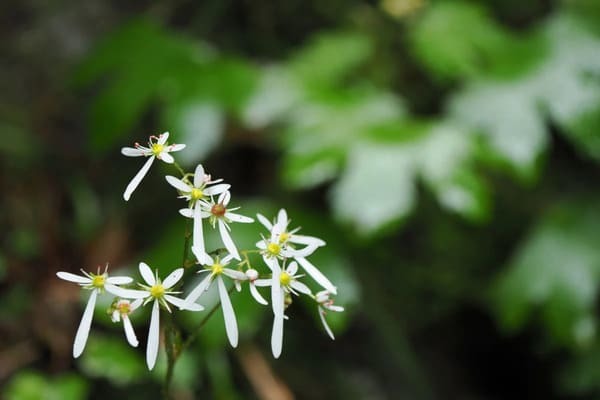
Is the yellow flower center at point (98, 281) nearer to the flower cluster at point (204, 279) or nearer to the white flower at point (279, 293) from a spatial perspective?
the flower cluster at point (204, 279)

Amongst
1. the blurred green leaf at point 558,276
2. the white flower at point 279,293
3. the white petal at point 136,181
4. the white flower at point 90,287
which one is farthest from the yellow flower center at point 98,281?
the blurred green leaf at point 558,276

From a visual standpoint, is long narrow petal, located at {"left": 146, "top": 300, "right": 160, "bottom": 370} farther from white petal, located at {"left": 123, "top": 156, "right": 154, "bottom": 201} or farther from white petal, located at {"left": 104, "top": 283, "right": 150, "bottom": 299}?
white petal, located at {"left": 123, "top": 156, "right": 154, "bottom": 201}

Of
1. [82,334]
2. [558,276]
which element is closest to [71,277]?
[82,334]

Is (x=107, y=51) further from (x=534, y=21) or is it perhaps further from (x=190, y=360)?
(x=534, y=21)

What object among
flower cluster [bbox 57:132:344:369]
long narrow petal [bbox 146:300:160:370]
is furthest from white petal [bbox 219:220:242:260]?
long narrow petal [bbox 146:300:160:370]

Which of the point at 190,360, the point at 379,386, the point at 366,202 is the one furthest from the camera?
the point at 379,386

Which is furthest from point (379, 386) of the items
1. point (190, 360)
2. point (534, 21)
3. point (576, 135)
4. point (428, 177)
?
point (534, 21)

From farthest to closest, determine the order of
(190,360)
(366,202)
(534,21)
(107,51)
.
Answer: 1. (534,21)
2. (107,51)
3. (190,360)
4. (366,202)
